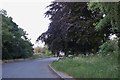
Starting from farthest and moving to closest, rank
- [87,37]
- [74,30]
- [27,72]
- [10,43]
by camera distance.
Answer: [10,43] → [74,30] → [87,37] → [27,72]

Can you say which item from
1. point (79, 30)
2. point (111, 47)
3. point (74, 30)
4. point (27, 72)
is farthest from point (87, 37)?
point (111, 47)

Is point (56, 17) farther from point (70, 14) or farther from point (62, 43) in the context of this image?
point (70, 14)

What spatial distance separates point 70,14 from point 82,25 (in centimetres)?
502

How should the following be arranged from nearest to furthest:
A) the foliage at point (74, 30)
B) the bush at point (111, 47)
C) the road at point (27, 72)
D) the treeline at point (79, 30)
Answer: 1. the bush at point (111, 47)
2. the road at point (27, 72)
3. the treeline at point (79, 30)
4. the foliage at point (74, 30)

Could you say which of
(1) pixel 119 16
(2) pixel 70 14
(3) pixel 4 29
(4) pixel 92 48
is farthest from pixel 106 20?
(3) pixel 4 29

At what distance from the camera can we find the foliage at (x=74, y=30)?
3014 cm

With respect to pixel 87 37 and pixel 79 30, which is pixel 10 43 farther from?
pixel 87 37

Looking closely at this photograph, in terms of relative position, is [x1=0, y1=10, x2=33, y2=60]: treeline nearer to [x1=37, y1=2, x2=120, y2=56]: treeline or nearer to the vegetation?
the vegetation

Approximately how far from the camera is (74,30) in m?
31.9

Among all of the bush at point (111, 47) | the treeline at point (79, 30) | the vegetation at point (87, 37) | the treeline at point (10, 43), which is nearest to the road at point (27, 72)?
the vegetation at point (87, 37)

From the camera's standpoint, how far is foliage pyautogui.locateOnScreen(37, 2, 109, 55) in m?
30.1

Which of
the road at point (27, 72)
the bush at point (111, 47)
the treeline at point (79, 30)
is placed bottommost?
the road at point (27, 72)

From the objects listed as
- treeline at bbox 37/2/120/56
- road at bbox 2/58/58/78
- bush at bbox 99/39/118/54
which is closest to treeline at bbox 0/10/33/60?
treeline at bbox 37/2/120/56

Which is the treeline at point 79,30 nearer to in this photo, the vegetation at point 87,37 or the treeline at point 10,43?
the vegetation at point 87,37
